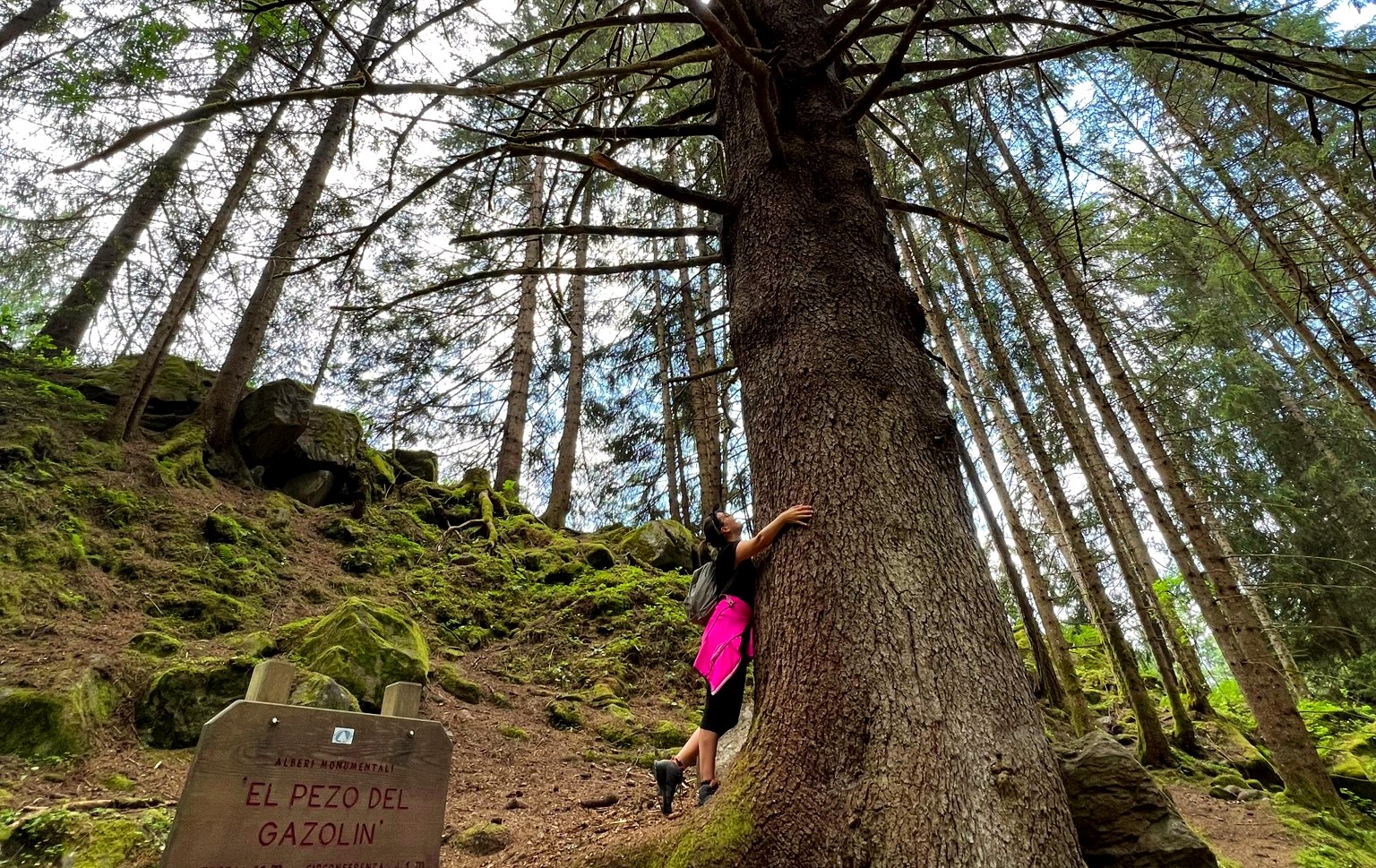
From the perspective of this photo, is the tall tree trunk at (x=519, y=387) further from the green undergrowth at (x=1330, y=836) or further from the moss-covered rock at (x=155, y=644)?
the green undergrowth at (x=1330, y=836)

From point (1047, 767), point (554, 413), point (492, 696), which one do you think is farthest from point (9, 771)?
point (554, 413)

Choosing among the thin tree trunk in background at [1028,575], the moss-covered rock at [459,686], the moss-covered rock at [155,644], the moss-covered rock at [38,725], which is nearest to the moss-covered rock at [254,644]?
the moss-covered rock at [155,644]

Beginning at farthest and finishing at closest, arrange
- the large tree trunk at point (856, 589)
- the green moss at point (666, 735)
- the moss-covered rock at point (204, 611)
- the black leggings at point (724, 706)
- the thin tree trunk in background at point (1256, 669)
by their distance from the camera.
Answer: the green moss at point (666, 735)
the thin tree trunk in background at point (1256, 669)
the moss-covered rock at point (204, 611)
the black leggings at point (724, 706)
the large tree trunk at point (856, 589)

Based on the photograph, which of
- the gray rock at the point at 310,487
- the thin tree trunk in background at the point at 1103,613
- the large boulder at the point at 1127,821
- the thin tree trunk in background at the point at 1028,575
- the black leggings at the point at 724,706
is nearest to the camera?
the large boulder at the point at 1127,821

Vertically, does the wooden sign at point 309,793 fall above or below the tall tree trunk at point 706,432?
below

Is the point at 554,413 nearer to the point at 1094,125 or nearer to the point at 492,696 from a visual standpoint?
the point at 492,696

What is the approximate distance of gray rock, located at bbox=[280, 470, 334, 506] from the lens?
7.83 meters

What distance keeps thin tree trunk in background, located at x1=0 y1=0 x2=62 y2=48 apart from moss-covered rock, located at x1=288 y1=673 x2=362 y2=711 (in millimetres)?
9999

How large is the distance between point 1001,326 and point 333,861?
11.0 metres

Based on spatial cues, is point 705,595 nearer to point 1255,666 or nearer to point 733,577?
point 733,577

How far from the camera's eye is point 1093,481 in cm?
752

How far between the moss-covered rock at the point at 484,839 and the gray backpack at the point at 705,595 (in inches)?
68.1

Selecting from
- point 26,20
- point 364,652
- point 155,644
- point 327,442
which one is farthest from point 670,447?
point 26,20

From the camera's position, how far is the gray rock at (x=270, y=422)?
765 cm
